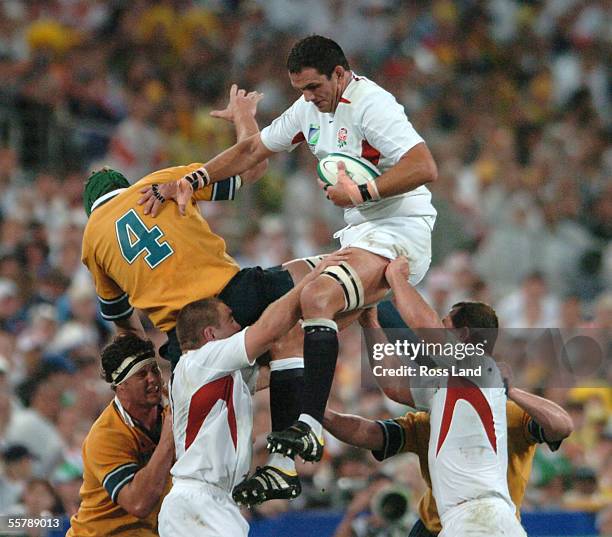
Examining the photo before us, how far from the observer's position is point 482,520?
661 centimetres

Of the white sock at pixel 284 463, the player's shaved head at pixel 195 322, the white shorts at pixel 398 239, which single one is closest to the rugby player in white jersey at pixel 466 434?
the white shorts at pixel 398 239

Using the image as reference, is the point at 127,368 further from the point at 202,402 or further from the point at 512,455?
the point at 512,455

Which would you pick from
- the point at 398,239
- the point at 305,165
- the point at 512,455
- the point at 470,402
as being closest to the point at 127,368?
the point at 398,239

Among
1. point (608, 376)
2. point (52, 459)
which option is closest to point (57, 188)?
point (52, 459)

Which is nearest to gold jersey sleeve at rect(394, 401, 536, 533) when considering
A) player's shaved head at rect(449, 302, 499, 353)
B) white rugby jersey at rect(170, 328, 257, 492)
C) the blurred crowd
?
player's shaved head at rect(449, 302, 499, 353)

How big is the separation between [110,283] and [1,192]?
18.6 ft

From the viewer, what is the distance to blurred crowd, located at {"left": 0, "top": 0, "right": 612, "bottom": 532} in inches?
419

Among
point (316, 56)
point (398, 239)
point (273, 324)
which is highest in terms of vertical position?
point (316, 56)

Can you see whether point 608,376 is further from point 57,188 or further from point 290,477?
point 290,477

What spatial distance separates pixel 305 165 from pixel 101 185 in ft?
23.3

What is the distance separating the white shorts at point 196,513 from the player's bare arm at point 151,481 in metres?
0.18

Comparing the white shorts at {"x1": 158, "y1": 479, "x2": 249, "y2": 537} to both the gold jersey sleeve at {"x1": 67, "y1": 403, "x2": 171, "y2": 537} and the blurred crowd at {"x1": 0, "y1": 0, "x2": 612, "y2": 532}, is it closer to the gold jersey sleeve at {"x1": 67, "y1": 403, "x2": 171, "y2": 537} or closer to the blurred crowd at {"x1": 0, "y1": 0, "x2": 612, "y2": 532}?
the gold jersey sleeve at {"x1": 67, "y1": 403, "x2": 171, "y2": 537}

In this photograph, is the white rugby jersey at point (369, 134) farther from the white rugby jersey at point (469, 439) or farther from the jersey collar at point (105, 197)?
the jersey collar at point (105, 197)

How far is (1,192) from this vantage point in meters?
12.7
